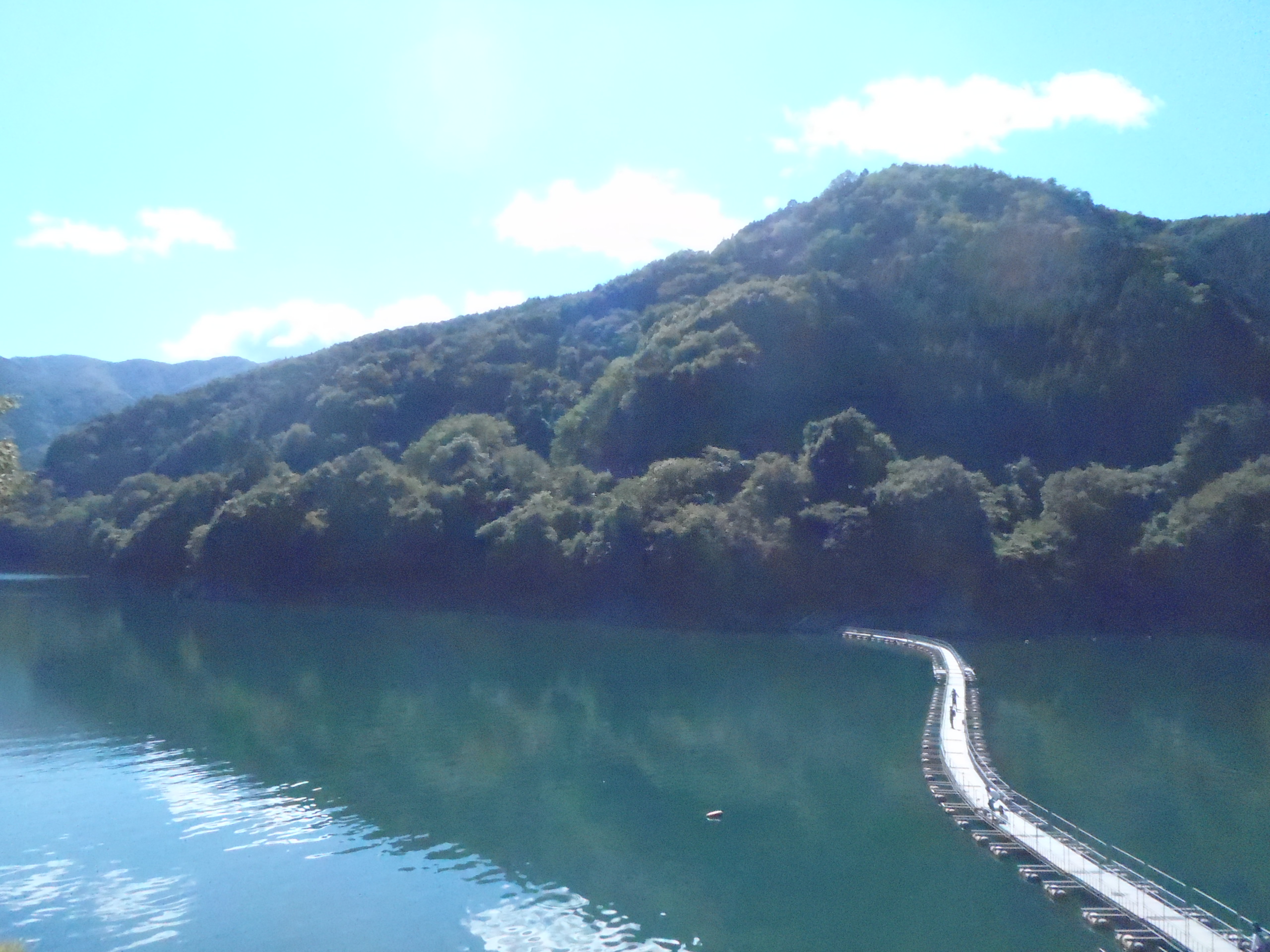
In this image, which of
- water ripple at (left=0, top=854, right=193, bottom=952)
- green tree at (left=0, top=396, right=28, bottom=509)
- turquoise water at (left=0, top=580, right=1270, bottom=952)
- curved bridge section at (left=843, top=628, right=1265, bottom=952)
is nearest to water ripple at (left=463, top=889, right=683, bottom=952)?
turquoise water at (left=0, top=580, right=1270, bottom=952)

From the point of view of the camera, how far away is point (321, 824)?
71.4 feet

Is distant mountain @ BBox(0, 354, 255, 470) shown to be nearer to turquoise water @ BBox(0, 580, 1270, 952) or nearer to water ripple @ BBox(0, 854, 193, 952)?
turquoise water @ BBox(0, 580, 1270, 952)

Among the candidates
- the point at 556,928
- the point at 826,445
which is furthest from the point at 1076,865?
the point at 826,445

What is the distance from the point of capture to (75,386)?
471ft


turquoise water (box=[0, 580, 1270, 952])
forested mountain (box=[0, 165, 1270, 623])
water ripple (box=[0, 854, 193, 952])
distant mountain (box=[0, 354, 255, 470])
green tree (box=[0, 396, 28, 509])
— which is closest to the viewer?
water ripple (box=[0, 854, 193, 952])

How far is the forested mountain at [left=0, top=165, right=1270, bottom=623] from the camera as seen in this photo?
53.5m

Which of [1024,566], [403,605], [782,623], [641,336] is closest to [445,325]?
[641,336]

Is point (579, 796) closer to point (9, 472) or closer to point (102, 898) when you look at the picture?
point (102, 898)

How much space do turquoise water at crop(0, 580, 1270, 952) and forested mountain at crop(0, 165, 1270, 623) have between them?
32.9 feet

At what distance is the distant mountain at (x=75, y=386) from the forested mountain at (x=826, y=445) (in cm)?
3667

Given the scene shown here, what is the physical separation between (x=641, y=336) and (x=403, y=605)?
2758 centimetres

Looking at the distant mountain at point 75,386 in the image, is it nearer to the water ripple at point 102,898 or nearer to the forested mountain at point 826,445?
the forested mountain at point 826,445

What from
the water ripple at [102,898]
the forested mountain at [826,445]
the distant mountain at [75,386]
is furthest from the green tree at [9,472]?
the distant mountain at [75,386]

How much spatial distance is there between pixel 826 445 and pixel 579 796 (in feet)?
119
